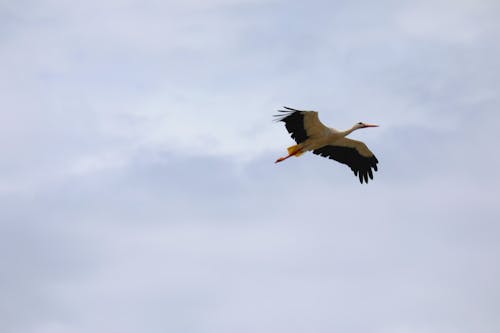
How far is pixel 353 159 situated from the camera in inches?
1409

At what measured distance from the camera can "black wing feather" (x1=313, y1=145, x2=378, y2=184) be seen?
117 feet

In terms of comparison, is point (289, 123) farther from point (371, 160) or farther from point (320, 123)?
point (371, 160)

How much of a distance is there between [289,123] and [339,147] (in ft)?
9.08

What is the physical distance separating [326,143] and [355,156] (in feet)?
5.35

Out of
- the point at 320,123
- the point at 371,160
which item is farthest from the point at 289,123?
the point at 371,160

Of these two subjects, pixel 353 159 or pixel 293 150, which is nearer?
pixel 293 150

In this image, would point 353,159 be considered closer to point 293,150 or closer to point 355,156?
point 355,156

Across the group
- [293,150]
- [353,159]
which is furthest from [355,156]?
[293,150]

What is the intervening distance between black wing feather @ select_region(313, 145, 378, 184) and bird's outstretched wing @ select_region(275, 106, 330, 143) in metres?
1.87

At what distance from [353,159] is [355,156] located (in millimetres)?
142

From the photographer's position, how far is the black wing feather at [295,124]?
3306cm

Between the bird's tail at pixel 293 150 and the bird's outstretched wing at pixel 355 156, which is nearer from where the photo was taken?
the bird's tail at pixel 293 150

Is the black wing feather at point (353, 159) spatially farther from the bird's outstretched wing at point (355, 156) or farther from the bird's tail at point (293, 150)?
the bird's tail at point (293, 150)

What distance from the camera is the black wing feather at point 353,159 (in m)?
35.6
